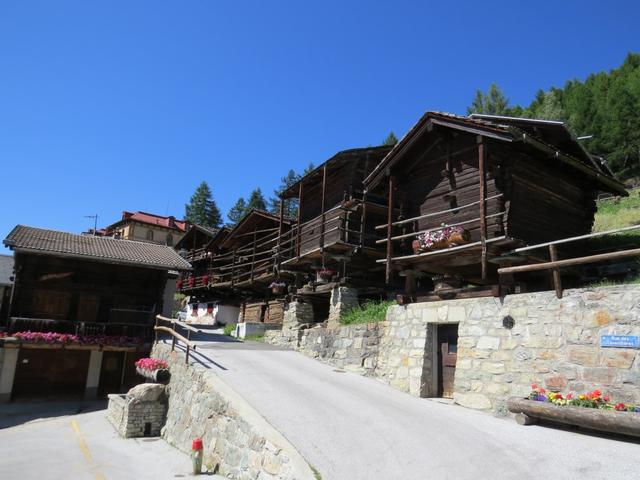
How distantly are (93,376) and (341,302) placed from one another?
11710 mm

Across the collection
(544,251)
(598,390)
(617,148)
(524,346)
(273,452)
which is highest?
(617,148)

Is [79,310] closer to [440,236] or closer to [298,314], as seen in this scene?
[298,314]

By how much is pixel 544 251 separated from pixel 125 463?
478 inches

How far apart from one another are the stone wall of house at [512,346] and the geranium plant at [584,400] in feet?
0.53

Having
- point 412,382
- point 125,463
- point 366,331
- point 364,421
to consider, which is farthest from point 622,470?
point 125,463

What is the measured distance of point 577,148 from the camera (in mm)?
14758

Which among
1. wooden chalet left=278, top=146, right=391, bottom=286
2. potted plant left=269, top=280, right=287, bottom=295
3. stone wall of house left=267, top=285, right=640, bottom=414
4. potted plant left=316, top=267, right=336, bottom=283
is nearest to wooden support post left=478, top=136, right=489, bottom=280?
stone wall of house left=267, top=285, right=640, bottom=414

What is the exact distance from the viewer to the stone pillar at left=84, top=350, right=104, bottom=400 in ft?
67.3

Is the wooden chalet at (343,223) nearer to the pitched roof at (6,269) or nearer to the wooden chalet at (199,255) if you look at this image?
the wooden chalet at (199,255)

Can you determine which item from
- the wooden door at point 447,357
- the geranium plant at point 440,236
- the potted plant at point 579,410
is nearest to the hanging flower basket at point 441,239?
the geranium plant at point 440,236

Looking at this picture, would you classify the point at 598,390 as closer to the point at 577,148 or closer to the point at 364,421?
the point at 364,421

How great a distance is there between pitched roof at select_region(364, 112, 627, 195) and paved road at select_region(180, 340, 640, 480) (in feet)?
22.9

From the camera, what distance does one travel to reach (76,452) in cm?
1274

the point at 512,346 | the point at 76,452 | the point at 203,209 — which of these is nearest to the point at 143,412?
the point at 76,452
